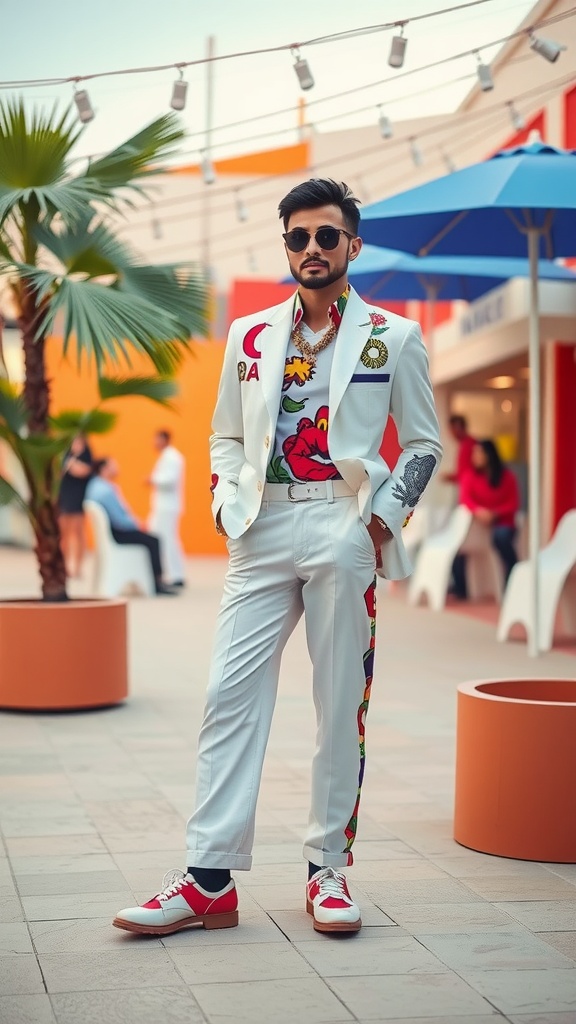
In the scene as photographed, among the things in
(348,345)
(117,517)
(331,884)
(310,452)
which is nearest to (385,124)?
(117,517)

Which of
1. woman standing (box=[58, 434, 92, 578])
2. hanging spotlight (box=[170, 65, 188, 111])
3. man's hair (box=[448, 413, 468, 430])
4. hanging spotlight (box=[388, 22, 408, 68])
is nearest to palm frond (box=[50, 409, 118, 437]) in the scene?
hanging spotlight (box=[170, 65, 188, 111])

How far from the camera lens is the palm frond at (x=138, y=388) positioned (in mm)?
6973

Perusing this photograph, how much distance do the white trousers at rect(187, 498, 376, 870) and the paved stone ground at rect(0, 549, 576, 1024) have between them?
0.78ft

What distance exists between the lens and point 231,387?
335 centimetres

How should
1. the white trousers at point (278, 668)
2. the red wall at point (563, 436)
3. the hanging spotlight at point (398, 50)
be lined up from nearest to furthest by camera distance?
the white trousers at point (278, 668) < the hanging spotlight at point (398, 50) < the red wall at point (563, 436)

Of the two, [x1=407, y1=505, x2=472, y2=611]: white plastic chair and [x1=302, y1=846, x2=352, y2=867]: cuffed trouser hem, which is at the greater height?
[x1=407, y1=505, x2=472, y2=611]: white plastic chair

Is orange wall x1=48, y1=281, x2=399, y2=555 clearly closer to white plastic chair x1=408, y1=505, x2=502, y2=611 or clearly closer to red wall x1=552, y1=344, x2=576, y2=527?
white plastic chair x1=408, y1=505, x2=502, y2=611

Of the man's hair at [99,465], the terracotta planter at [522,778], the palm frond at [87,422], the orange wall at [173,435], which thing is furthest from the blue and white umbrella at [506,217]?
the orange wall at [173,435]

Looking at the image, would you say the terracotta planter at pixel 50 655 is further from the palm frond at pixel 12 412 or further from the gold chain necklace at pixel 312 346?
the gold chain necklace at pixel 312 346

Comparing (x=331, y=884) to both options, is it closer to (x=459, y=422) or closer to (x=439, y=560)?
(x=439, y=560)

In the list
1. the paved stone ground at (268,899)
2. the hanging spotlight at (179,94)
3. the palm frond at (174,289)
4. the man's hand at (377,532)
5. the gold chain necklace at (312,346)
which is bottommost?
the paved stone ground at (268,899)

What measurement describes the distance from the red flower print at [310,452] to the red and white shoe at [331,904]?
93 centimetres

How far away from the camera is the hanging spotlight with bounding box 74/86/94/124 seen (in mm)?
7258

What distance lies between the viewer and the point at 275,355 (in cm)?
323
